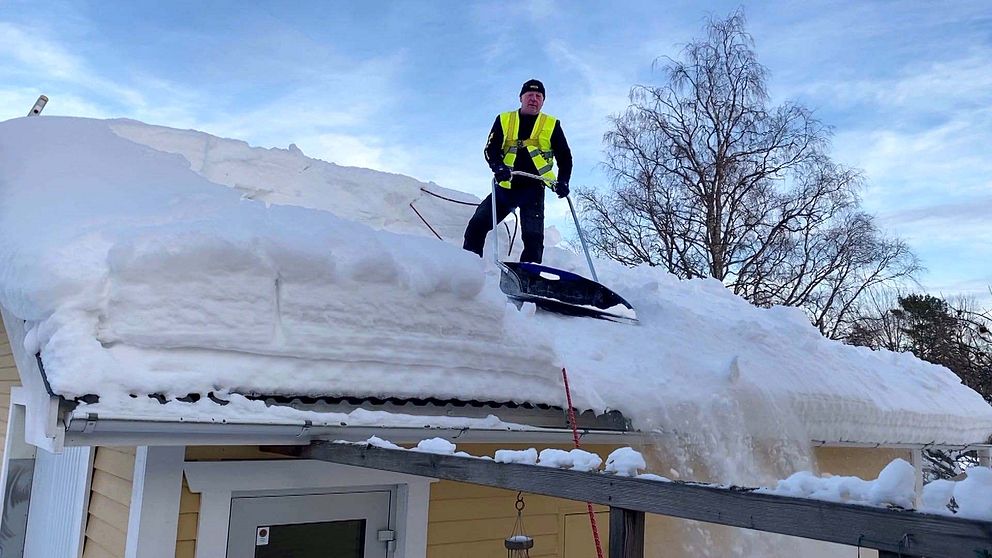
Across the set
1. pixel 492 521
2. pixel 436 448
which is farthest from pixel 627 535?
pixel 492 521

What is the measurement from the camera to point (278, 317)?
3.15 m

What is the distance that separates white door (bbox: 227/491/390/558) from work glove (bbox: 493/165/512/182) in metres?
3.18

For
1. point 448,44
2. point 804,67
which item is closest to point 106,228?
point 448,44

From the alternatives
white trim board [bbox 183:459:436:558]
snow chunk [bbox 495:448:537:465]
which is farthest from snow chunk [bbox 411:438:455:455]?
white trim board [bbox 183:459:436:558]

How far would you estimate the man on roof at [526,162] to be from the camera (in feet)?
21.1

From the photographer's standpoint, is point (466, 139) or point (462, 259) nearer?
point (462, 259)

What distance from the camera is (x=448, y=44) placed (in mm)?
12797

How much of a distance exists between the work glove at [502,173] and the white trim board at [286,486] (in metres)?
3.05

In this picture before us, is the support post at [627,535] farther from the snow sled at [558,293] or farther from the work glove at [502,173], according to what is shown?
the work glove at [502,173]

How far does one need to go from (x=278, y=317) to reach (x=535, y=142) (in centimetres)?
389

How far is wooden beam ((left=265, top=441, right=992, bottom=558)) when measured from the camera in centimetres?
125

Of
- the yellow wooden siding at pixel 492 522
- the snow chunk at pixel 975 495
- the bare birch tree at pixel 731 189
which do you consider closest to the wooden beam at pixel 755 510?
the snow chunk at pixel 975 495

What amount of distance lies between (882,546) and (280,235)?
2.62 m

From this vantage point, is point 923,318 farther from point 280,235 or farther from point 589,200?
point 280,235
